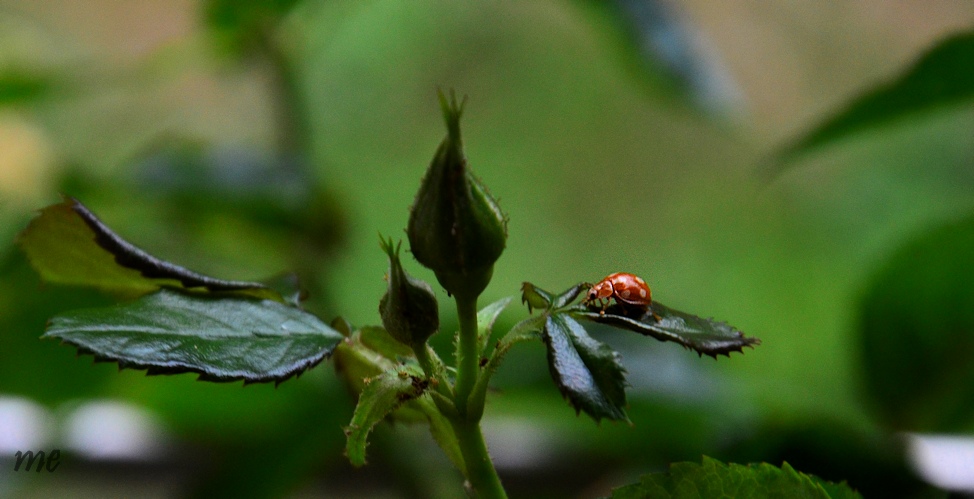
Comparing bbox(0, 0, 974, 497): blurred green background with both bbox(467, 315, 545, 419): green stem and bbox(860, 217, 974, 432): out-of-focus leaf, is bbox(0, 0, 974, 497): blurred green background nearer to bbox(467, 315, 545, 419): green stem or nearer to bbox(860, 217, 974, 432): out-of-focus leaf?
bbox(860, 217, 974, 432): out-of-focus leaf

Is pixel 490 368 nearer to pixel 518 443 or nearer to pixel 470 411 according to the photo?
pixel 470 411

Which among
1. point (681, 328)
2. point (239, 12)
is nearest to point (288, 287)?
point (681, 328)

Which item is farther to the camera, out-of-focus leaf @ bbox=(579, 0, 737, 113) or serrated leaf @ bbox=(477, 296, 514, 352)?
out-of-focus leaf @ bbox=(579, 0, 737, 113)

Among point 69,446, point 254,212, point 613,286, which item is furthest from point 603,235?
point 613,286

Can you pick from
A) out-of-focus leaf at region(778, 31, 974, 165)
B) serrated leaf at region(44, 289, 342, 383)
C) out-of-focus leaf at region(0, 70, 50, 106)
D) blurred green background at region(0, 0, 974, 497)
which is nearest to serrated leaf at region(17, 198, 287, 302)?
serrated leaf at region(44, 289, 342, 383)

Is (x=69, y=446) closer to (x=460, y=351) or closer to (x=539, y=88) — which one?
(x=460, y=351)

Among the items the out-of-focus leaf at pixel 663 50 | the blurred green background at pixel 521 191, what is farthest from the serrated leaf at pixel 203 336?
A: the out-of-focus leaf at pixel 663 50
